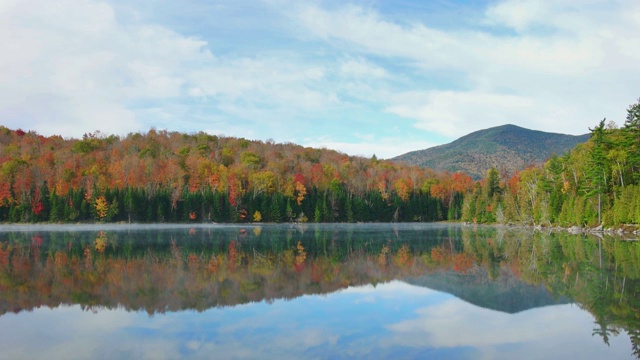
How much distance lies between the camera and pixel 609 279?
19.4 meters

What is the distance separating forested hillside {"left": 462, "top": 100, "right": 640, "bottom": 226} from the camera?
52.6 m

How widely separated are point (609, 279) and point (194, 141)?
121 m

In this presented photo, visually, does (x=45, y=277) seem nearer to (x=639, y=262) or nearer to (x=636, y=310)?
(x=636, y=310)

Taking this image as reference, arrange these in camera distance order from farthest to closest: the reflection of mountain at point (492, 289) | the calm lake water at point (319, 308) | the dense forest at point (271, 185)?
1. the dense forest at point (271, 185)
2. the reflection of mountain at point (492, 289)
3. the calm lake water at point (319, 308)

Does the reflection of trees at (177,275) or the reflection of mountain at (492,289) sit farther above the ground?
the reflection of trees at (177,275)

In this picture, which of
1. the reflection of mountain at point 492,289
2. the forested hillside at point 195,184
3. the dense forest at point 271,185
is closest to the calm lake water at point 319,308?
the reflection of mountain at point 492,289

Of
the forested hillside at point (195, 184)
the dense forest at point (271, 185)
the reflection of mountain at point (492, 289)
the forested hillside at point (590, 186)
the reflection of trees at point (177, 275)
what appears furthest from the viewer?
the forested hillside at point (195, 184)

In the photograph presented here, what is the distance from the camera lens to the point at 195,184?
100 m

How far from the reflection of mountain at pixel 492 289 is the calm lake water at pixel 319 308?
64mm

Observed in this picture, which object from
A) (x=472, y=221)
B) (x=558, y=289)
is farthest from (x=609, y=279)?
(x=472, y=221)

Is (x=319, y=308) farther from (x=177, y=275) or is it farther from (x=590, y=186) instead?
(x=590, y=186)

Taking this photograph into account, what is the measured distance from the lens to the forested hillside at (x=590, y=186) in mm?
52562

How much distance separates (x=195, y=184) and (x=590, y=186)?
6949cm

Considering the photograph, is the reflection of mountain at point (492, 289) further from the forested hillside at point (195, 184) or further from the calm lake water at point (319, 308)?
the forested hillside at point (195, 184)
